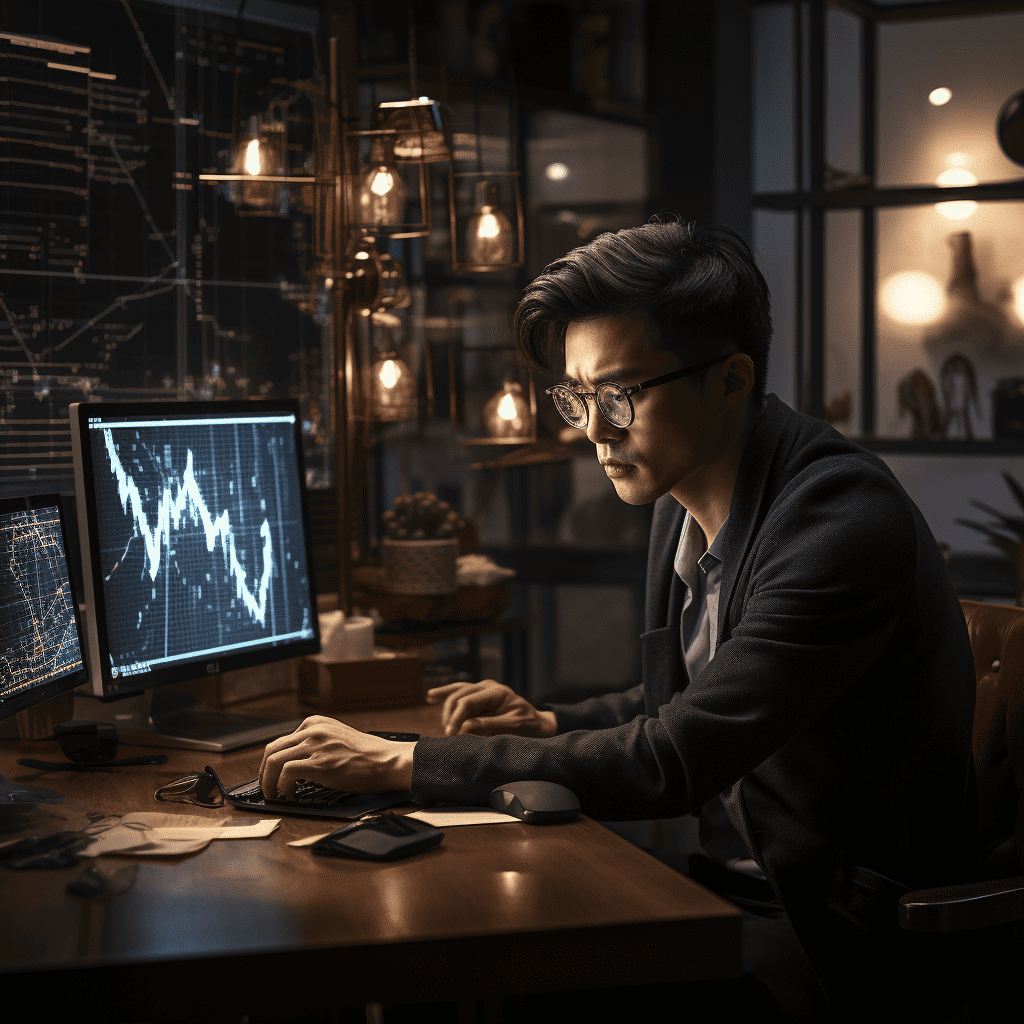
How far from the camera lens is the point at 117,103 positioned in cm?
229

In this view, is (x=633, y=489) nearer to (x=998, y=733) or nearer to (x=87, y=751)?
(x=998, y=733)

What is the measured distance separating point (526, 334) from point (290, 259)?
1.24m

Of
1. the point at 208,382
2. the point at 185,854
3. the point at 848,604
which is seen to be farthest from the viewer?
the point at 208,382

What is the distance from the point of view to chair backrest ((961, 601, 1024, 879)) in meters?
1.47

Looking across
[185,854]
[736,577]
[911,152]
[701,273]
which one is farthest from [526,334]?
[911,152]

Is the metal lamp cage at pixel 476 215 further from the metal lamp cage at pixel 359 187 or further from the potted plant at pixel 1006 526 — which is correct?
the potted plant at pixel 1006 526

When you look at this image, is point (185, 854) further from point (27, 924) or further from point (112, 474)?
point (112, 474)

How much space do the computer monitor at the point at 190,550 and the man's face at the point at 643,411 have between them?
0.60m

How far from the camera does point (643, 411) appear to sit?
1.51 metres

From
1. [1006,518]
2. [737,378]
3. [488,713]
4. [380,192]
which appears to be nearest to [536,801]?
[488,713]

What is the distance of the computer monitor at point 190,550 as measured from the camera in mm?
1632

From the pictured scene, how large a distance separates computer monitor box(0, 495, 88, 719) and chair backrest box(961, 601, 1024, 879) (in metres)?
1.27

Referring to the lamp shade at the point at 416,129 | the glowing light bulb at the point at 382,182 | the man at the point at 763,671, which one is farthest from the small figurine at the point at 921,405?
the man at the point at 763,671

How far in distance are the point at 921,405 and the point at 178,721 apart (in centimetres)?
244
